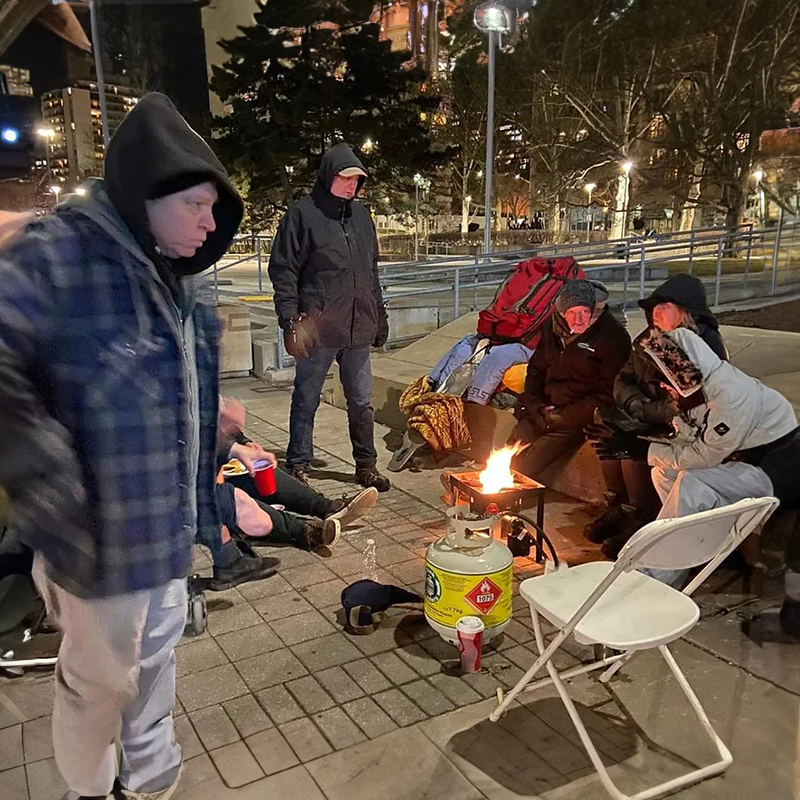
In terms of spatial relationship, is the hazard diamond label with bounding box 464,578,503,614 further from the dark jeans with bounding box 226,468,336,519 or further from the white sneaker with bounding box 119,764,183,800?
the dark jeans with bounding box 226,468,336,519

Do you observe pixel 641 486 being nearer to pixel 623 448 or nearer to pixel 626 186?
pixel 623 448

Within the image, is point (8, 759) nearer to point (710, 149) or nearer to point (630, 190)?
point (710, 149)

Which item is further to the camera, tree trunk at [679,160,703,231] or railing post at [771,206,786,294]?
tree trunk at [679,160,703,231]

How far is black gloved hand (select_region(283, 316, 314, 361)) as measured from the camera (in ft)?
16.9

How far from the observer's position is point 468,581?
3008mm

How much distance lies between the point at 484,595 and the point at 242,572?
150 centimetres

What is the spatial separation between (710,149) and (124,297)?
18.0 metres

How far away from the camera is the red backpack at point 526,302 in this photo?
19.6 ft

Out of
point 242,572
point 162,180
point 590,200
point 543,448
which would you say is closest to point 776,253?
point 543,448

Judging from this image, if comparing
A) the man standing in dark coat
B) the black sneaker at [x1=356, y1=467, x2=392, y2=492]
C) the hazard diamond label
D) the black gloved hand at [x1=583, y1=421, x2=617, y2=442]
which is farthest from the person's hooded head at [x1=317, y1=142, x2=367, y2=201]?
the hazard diamond label

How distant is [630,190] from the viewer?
2566 cm

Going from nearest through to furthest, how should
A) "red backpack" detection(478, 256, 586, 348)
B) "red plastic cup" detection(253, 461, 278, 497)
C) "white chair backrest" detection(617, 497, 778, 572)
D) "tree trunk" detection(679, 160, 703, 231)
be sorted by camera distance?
"white chair backrest" detection(617, 497, 778, 572) → "red plastic cup" detection(253, 461, 278, 497) → "red backpack" detection(478, 256, 586, 348) → "tree trunk" detection(679, 160, 703, 231)

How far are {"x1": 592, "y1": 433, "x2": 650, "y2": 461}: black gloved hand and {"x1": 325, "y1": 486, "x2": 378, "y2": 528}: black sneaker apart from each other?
145cm

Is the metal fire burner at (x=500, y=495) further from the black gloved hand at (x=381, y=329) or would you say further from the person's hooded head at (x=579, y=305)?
the black gloved hand at (x=381, y=329)
